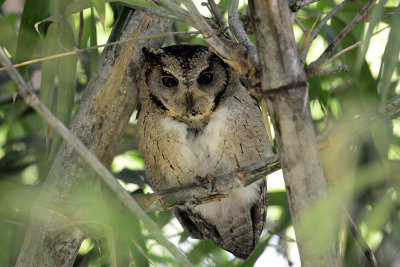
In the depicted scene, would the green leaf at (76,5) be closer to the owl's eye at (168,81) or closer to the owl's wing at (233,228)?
the owl's eye at (168,81)

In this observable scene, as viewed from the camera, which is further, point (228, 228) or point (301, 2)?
point (228, 228)

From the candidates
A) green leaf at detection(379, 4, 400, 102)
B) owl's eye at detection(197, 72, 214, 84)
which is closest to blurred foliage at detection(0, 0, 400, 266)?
green leaf at detection(379, 4, 400, 102)

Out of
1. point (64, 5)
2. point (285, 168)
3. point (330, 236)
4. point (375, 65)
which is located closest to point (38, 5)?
point (64, 5)

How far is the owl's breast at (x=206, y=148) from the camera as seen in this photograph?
67.8 inches

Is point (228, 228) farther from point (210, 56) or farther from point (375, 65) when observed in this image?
point (375, 65)

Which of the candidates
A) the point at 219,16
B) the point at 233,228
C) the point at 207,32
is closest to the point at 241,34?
the point at 219,16

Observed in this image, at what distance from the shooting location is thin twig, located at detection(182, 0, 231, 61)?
0.85 m

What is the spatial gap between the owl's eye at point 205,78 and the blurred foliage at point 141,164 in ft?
0.83

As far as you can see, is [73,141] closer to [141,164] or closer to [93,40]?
[93,40]

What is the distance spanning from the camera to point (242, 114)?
5.80 feet

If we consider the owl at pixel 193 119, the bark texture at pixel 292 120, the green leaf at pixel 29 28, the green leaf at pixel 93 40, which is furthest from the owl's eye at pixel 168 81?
the bark texture at pixel 292 120

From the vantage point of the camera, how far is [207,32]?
88 cm

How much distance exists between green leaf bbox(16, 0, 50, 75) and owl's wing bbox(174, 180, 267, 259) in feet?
2.92

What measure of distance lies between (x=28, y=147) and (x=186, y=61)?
0.87 meters
